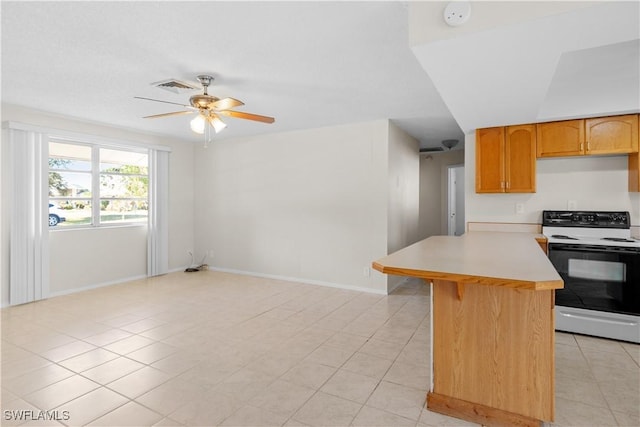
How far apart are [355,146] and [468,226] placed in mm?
1855

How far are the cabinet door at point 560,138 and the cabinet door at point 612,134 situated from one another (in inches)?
2.8

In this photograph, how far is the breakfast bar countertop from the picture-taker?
1410mm

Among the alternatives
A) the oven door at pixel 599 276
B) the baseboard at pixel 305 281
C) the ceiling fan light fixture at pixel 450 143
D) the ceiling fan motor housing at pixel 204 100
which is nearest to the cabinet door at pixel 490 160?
the oven door at pixel 599 276

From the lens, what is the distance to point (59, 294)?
4.46 m

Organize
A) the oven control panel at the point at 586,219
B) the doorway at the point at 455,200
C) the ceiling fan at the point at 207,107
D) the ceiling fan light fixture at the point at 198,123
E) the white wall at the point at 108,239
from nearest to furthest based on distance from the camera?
the ceiling fan at the point at 207,107, the ceiling fan light fixture at the point at 198,123, the oven control panel at the point at 586,219, the white wall at the point at 108,239, the doorway at the point at 455,200

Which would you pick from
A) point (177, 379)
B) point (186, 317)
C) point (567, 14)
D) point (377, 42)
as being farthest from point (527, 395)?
point (186, 317)

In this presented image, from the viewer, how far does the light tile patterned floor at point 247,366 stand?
1.97m

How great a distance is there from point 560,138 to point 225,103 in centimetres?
337

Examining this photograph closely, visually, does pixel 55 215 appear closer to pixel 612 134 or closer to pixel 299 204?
pixel 299 204

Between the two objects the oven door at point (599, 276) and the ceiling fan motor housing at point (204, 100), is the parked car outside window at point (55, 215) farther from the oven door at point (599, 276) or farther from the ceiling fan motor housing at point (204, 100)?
the oven door at point (599, 276)

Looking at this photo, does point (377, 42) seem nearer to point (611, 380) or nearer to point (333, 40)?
point (333, 40)

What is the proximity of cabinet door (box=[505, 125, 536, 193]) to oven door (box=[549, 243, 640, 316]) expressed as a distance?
0.79m

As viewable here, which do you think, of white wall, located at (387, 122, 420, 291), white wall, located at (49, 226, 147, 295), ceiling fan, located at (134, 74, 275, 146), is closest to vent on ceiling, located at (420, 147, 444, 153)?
white wall, located at (387, 122, 420, 291)

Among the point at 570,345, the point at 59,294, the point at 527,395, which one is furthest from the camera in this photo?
the point at 59,294
